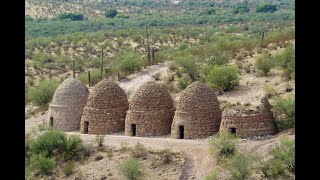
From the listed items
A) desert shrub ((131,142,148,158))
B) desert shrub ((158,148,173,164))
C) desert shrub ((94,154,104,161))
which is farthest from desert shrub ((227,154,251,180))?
desert shrub ((94,154,104,161))

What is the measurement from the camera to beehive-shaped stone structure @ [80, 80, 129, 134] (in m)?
22.2

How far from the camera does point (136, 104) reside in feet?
71.3

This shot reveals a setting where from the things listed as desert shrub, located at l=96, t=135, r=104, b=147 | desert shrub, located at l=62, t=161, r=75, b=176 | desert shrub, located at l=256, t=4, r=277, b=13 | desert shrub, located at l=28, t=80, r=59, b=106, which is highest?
desert shrub, located at l=256, t=4, r=277, b=13

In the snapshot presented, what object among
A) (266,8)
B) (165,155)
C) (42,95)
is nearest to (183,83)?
(42,95)

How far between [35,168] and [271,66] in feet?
43.9

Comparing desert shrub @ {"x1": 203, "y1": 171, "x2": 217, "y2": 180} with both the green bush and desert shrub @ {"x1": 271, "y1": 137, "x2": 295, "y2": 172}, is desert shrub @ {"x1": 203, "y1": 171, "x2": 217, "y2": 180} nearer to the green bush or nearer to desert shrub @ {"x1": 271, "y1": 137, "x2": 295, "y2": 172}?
desert shrub @ {"x1": 271, "y1": 137, "x2": 295, "y2": 172}

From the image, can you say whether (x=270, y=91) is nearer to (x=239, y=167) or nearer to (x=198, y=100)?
(x=198, y=100)

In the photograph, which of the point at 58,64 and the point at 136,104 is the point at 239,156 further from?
the point at 58,64

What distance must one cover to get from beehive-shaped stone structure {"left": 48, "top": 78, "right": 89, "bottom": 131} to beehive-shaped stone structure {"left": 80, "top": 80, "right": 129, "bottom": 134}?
105cm

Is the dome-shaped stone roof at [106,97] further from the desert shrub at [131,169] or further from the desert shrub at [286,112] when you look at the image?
the desert shrub at [286,112]

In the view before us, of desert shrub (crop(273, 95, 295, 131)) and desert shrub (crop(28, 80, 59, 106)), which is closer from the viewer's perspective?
desert shrub (crop(273, 95, 295, 131))

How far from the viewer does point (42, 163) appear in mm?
19438

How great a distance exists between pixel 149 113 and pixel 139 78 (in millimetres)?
11227

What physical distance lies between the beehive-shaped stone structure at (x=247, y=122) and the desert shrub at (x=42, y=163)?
6.07 metres
